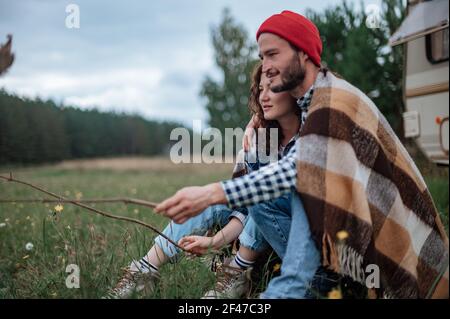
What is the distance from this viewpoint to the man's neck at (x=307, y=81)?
6.10ft

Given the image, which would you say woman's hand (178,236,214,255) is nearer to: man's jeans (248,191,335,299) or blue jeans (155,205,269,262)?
blue jeans (155,205,269,262)

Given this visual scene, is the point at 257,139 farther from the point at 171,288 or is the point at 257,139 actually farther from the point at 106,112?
the point at 106,112

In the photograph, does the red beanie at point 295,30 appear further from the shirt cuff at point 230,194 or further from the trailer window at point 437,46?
the trailer window at point 437,46

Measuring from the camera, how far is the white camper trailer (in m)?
3.86

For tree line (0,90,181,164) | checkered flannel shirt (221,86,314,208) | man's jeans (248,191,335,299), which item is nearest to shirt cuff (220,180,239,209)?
checkered flannel shirt (221,86,314,208)

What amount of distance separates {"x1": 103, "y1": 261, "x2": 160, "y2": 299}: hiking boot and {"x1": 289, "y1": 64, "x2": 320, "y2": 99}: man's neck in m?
0.92

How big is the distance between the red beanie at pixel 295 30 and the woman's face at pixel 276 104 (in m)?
0.23

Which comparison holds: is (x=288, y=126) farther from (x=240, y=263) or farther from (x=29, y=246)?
(x=29, y=246)

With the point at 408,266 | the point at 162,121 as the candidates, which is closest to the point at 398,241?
the point at 408,266

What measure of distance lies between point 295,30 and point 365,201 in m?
0.71

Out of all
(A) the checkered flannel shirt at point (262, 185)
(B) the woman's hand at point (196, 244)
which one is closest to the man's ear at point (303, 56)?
(A) the checkered flannel shirt at point (262, 185)

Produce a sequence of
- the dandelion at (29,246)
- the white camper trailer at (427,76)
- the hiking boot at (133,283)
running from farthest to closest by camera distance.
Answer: the white camper trailer at (427,76), the dandelion at (29,246), the hiking boot at (133,283)

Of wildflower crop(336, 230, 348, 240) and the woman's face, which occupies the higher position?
the woman's face

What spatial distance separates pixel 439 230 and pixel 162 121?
6833 centimetres
